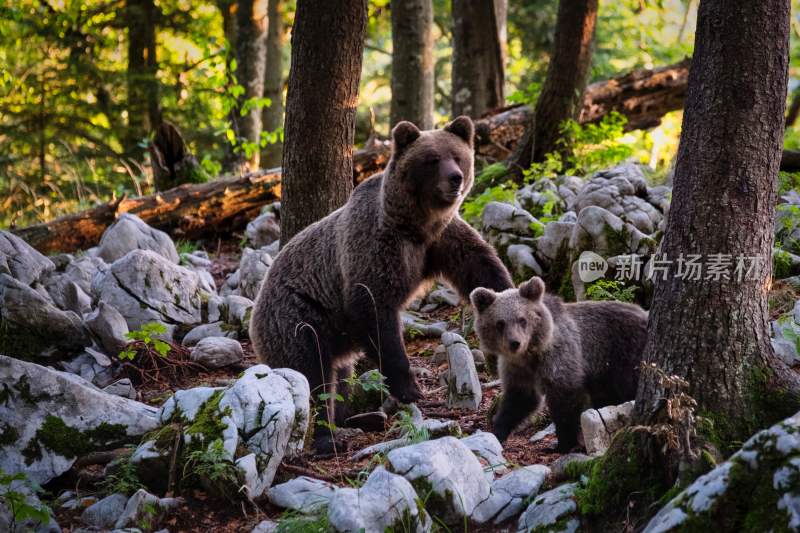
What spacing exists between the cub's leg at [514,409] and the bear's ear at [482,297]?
67 centimetres

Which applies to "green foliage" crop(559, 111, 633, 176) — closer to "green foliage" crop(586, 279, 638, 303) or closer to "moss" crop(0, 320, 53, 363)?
"green foliage" crop(586, 279, 638, 303)

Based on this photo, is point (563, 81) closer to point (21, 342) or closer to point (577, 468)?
point (577, 468)

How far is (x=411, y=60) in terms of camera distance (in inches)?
488

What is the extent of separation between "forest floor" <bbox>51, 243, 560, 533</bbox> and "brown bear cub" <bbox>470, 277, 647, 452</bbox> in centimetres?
33

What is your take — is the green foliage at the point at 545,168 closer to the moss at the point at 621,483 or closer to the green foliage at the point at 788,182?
the green foliage at the point at 788,182

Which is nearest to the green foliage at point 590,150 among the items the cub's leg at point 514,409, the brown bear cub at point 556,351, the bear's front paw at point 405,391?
the brown bear cub at point 556,351

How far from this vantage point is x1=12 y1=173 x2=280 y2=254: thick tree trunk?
10.9m

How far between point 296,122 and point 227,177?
15.3ft

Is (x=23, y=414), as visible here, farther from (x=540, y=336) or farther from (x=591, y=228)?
A: (x=591, y=228)

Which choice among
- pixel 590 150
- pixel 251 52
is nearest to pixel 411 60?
pixel 590 150

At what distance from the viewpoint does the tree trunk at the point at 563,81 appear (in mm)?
9672

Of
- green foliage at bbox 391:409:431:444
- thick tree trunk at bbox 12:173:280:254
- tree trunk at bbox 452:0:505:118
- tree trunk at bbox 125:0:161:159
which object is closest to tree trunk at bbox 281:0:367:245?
green foliage at bbox 391:409:431:444

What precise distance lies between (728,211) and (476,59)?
32.0 ft

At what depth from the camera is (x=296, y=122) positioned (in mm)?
7547
